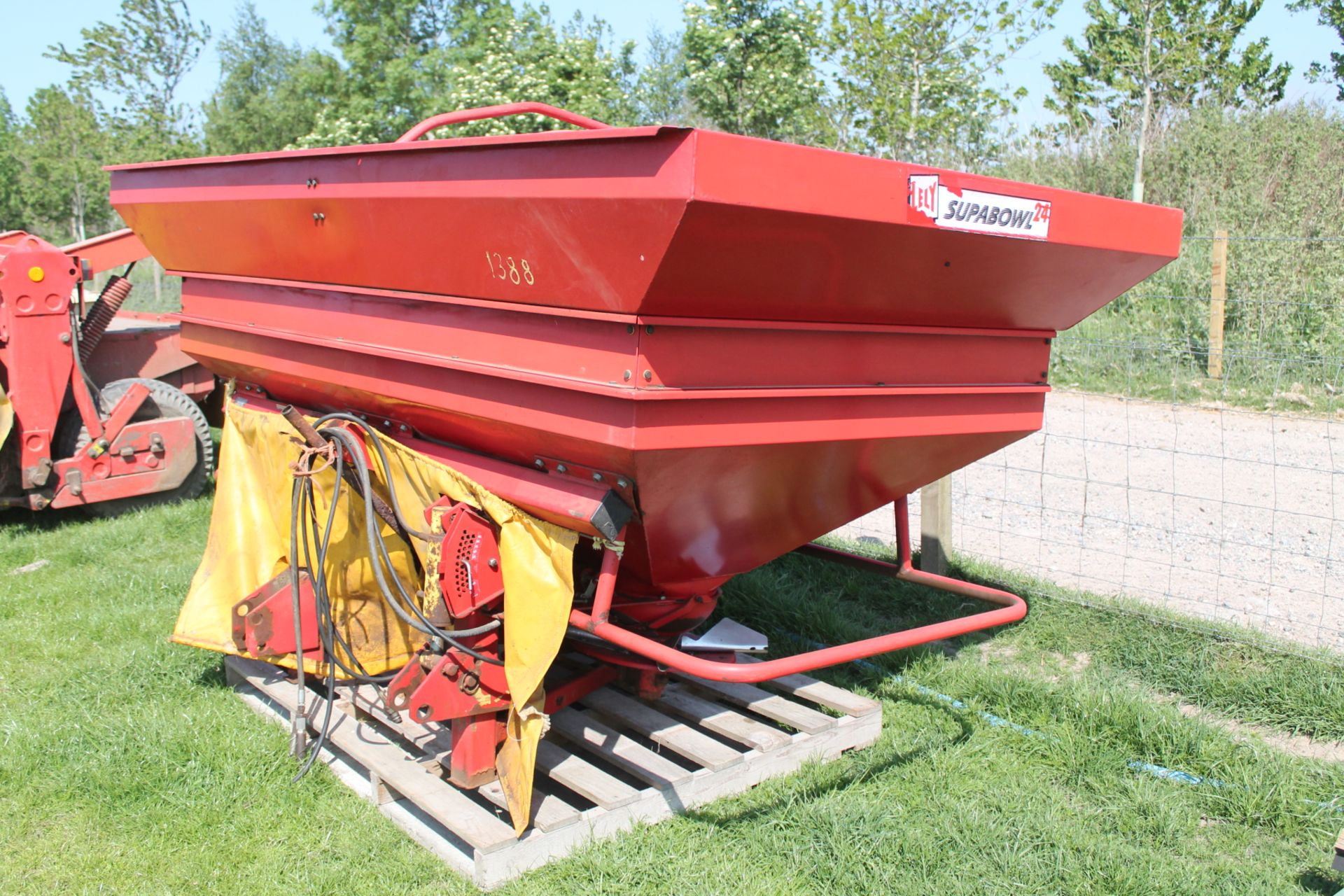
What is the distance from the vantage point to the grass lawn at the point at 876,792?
2742mm

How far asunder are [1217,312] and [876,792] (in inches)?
311

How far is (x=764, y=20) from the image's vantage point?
1453 centimetres

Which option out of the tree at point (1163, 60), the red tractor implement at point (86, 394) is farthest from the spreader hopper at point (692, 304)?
the tree at point (1163, 60)

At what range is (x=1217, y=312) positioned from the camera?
9.37 metres

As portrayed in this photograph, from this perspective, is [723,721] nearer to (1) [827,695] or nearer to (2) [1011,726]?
(1) [827,695]

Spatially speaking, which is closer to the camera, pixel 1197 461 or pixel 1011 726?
pixel 1011 726

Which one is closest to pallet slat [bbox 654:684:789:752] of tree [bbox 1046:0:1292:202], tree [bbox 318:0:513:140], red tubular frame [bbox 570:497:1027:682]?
red tubular frame [bbox 570:497:1027:682]

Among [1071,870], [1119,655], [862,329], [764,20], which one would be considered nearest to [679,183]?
[862,329]

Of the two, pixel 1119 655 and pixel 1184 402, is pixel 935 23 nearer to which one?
pixel 1184 402

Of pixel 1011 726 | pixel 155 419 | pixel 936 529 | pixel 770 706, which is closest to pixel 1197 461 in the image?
pixel 936 529

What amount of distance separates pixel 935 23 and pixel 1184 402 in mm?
5767

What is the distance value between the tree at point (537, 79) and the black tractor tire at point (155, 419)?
10.0m

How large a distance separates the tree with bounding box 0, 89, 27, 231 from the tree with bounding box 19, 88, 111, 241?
0.22 metres

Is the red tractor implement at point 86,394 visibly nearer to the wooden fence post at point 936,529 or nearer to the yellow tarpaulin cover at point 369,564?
the yellow tarpaulin cover at point 369,564
